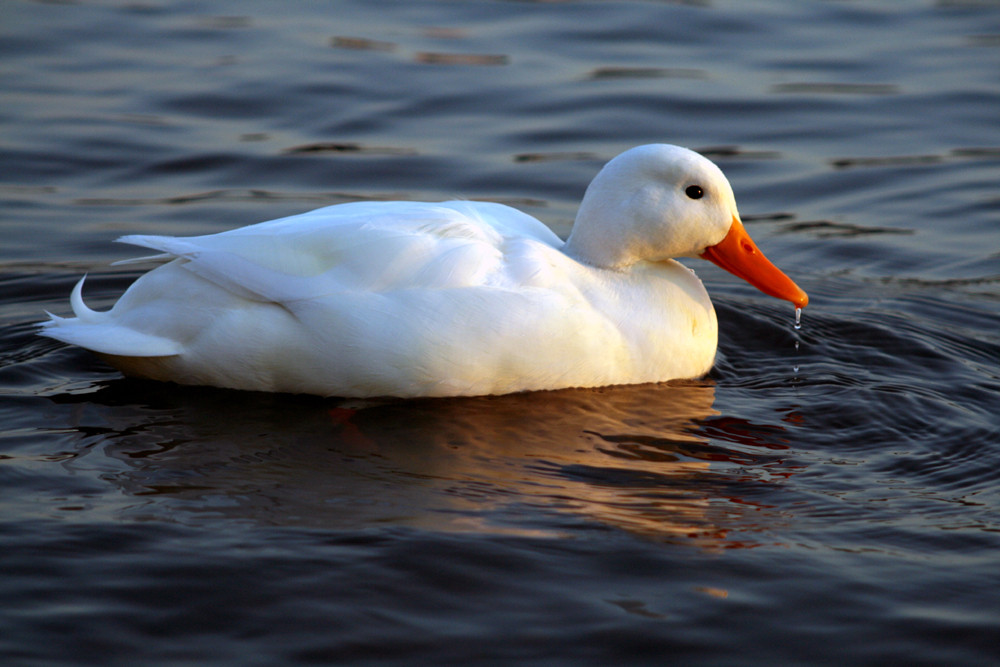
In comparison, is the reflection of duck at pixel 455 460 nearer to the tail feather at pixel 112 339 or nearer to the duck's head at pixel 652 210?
the tail feather at pixel 112 339

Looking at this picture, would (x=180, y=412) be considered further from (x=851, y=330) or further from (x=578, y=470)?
(x=851, y=330)

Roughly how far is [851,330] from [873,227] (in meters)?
1.63

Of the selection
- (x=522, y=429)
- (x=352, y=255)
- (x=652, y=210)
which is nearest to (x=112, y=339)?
(x=352, y=255)

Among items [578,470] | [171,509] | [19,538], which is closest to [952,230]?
[578,470]

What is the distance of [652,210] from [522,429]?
1.05 metres

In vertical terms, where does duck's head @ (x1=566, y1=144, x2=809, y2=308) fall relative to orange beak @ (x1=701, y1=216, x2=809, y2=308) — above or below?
above

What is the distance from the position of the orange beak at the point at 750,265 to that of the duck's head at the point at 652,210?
0.14ft

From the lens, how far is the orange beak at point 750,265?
5098 millimetres

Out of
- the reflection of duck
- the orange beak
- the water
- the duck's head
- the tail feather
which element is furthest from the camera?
the orange beak

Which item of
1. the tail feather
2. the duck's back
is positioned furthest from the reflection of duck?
the tail feather

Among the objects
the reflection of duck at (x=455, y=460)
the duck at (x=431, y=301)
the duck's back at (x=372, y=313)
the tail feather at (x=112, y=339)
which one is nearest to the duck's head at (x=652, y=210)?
the duck at (x=431, y=301)

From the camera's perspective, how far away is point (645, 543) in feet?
12.2

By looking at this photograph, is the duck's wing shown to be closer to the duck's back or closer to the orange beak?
the duck's back

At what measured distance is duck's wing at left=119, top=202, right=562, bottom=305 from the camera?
4.47 metres
